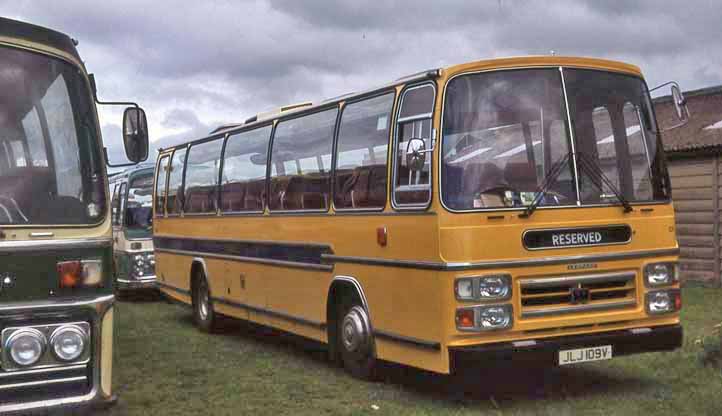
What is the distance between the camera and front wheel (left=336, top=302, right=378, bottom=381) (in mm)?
9508

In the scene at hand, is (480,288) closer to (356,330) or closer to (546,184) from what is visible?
(546,184)

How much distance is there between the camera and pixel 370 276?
30.8ft

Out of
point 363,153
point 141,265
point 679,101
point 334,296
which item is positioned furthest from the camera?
point 141,265

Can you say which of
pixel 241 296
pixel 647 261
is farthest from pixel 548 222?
pixel 241 296

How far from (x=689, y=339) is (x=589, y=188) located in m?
3.86

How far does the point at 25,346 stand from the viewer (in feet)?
18.6

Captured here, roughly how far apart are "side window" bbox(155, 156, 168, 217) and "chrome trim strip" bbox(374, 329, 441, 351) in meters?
8.10

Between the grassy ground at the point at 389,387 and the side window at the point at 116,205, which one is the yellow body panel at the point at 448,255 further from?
the side window at the point at 116,205

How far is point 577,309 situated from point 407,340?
1.50 metres

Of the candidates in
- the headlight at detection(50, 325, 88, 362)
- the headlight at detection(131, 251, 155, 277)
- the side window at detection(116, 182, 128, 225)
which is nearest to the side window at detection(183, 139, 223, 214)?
the headlight at detection(131, 251, 155, 277)

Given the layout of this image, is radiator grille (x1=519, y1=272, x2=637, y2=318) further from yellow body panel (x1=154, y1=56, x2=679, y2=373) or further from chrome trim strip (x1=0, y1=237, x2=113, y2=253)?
chrome trim strip (x1=0, y1=237, x2=113, y2=253)

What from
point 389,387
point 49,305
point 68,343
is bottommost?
point 389,387

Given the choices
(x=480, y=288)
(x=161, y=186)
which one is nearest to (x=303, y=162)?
(x=480, y=288)

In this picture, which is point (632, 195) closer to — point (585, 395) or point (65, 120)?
point (585, 395)
